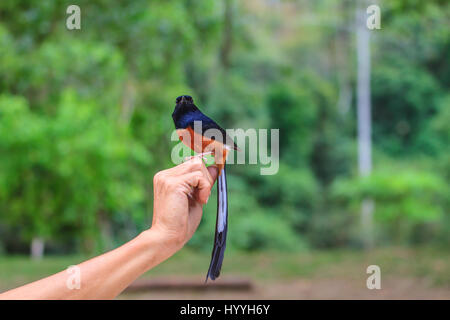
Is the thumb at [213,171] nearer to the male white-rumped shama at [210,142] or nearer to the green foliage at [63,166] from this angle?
the male white-rumped shama at [210,142]

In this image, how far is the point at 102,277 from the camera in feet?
1.94

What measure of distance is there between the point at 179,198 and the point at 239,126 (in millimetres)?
6432

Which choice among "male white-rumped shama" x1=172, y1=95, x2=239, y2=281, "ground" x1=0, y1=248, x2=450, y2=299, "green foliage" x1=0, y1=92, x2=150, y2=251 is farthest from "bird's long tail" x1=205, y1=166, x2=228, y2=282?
"green foliage" x1=0, y1=92, x2=150, y2=251

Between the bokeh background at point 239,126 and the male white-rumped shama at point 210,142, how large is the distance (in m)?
3.17

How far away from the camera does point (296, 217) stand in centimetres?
877

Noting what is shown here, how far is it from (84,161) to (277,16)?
6.43 meters

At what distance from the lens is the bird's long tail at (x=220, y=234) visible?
64 centimetres

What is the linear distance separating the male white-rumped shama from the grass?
3764 millimetres

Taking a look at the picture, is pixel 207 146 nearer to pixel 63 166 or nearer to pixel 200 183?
pixel 200 183

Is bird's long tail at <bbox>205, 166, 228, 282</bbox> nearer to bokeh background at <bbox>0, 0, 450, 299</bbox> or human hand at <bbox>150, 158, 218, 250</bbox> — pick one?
human hand at <bbox>150, 158, 218, 250</bbox>

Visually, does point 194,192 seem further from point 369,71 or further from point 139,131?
point 369,71

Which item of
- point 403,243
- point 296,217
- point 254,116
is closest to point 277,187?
point 296,217
